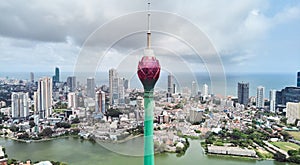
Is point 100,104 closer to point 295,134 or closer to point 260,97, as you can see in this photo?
point 295,134

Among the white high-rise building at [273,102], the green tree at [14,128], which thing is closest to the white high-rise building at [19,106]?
the green tree at [14,128]

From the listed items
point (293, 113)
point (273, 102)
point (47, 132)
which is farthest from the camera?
point (273, 102)

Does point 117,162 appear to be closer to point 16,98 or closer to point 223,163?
point 223,163

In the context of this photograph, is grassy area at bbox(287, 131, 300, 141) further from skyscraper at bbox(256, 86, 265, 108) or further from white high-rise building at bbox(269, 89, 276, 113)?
skyscraper at bbox(256, 86, 265, 108)

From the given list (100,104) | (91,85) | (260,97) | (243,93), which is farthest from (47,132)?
(260,97)

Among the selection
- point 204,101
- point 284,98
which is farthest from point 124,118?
point 284,98

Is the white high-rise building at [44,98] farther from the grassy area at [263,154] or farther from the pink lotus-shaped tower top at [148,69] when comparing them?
the pink lotus-shaped tower top at [148,69]
